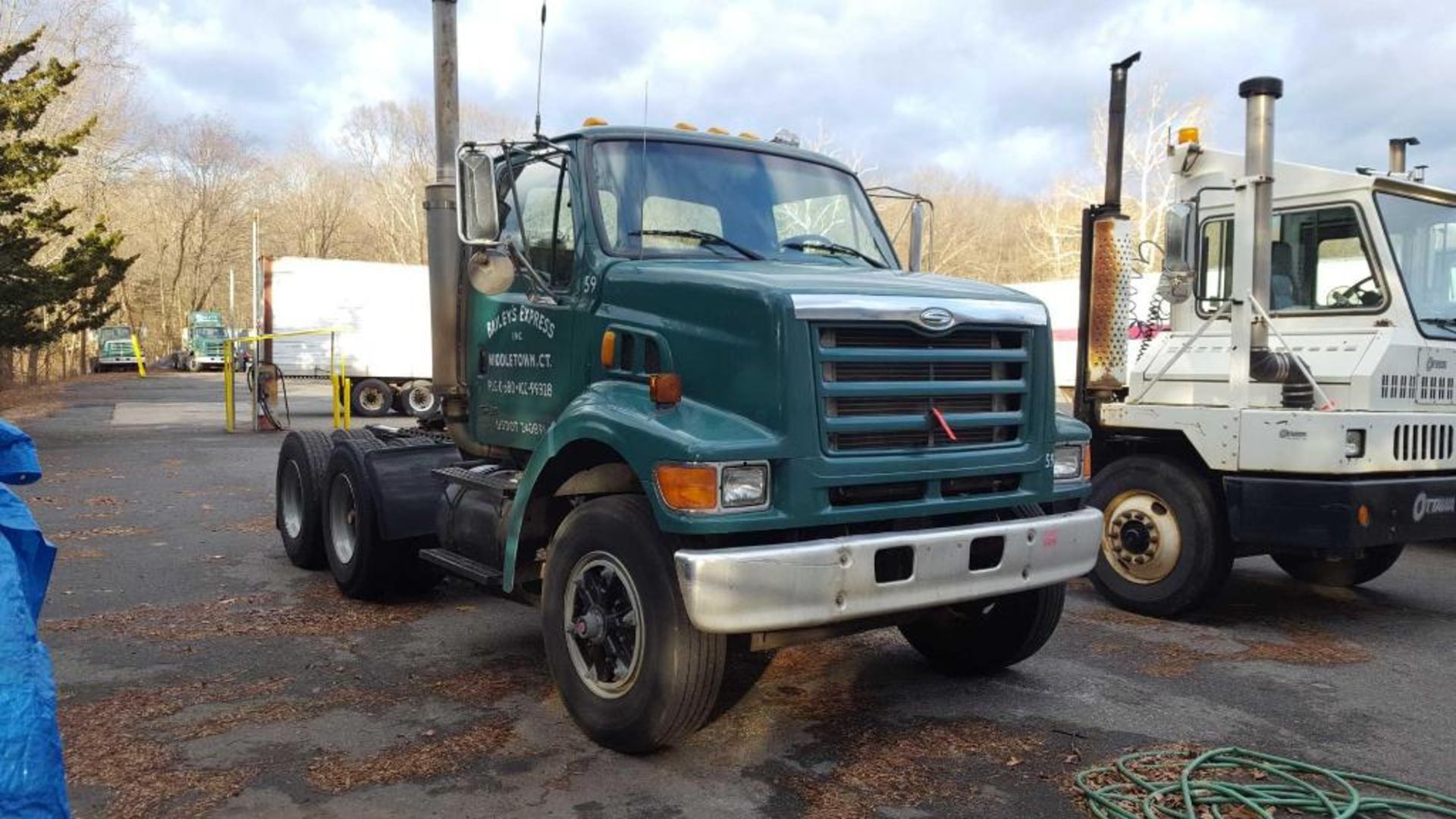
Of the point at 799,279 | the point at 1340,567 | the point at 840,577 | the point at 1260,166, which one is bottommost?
the point at 1340,567

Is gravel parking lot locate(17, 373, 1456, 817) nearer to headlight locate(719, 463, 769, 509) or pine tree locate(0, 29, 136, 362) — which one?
headlight locate(719, 463, 769, 509)

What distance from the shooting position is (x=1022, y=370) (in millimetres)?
4656

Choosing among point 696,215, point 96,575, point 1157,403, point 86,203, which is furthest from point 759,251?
point 86,203

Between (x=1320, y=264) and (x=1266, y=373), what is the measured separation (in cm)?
99

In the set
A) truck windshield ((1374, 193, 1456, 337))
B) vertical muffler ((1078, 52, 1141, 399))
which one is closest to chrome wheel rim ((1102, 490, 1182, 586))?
vertical muffler ((1078, 52, 1141, 399))

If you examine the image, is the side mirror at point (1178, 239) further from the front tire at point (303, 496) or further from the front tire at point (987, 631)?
the front tire at point (303, 496)

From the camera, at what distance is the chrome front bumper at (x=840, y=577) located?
3.67 meters

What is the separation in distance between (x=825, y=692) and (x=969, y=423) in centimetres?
155

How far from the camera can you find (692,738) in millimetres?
4504

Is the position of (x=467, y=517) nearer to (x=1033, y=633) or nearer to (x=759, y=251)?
(x=759, y=251)

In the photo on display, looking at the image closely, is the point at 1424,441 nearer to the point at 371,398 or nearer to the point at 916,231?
the point at 916,231

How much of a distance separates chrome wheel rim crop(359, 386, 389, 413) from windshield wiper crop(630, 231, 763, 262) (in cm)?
2325

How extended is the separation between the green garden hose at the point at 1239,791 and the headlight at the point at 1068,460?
1.29 meters

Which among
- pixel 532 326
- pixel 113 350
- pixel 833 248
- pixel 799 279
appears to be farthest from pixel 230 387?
pixel 113 350
